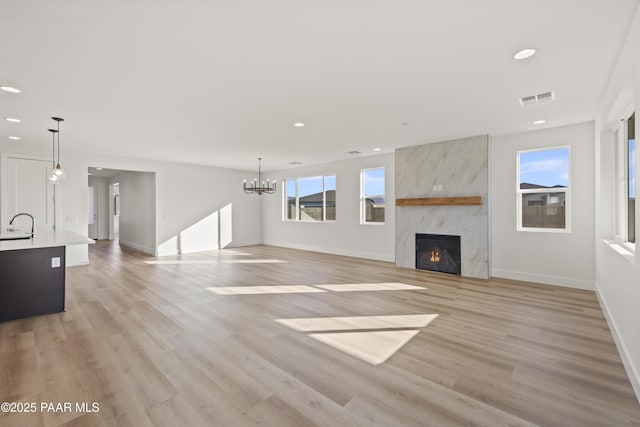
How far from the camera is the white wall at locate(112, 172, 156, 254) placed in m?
8.34

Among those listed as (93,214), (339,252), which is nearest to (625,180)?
(339,252)

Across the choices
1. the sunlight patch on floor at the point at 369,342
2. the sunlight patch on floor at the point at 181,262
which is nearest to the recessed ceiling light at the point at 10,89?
the sunlight patch on floor at the point at 369,342

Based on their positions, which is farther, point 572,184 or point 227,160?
point 227,160

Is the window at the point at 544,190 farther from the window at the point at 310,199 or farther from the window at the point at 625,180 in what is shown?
the window at the point at 310,199

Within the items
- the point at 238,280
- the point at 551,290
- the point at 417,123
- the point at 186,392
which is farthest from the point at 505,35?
the point at 238,280

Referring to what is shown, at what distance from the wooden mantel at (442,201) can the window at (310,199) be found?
8.51 ft

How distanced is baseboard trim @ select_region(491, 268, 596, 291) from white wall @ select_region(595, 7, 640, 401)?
1.08ft

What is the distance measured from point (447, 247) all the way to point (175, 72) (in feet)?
17.9

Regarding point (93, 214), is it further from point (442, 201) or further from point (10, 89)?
point (442, 201)

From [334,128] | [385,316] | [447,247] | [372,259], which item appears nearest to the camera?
[385,316]

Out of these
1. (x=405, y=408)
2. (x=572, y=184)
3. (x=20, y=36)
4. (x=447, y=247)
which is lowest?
(x=405, y=408)

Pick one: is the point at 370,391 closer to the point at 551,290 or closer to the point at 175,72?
the point at 175,72

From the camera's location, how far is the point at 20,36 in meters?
2.26

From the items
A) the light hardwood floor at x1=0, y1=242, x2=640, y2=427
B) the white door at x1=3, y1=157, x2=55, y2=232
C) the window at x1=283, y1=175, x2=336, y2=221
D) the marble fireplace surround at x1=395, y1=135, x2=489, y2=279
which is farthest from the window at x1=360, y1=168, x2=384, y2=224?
the white door at x1=3, y1=157, x2=55, y2=232
